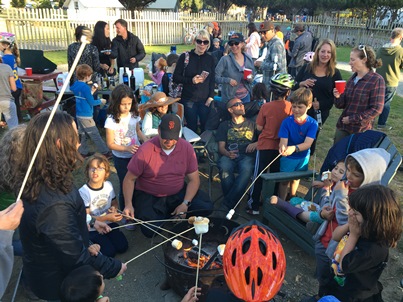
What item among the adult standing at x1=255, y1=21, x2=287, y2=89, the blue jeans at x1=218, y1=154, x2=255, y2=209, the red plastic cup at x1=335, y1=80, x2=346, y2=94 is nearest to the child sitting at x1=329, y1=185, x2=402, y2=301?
the blue jeans at x1=218, y1=154, x2=255, y2=209

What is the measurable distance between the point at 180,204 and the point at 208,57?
3.06 m

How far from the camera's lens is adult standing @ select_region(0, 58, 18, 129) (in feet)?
20.5

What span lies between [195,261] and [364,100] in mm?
3090

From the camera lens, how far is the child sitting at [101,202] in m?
3.80

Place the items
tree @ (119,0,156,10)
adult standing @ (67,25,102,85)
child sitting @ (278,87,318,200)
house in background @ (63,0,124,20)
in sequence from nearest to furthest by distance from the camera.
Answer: child sitting @ (278,87,318,200) < adult standing @ (67,25,102,85) < house in background @ (63,0,124,20) < tree @ (119,0,156,10)

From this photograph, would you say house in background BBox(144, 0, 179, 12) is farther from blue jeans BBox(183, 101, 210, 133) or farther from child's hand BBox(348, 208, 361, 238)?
child's hand BBox(348, 208, 361, 238)

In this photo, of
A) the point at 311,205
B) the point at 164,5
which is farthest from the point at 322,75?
the point at 164,5

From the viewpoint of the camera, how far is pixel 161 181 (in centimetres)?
395

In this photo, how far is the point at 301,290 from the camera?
11.5 ft

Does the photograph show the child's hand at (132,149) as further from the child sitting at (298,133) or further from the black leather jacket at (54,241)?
the black leather jacket at (54,241)

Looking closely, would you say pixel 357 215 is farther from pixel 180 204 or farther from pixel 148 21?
pixel 148 21

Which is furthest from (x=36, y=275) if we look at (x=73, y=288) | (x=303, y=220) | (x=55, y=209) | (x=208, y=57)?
(x=208, y=57)

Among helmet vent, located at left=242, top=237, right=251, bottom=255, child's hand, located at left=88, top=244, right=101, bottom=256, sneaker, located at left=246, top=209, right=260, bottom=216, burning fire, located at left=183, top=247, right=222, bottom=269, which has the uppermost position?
helmet vent, located at left=242, top=237, right=251, bottom=255

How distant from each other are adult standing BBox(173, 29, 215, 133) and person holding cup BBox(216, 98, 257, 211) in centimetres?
122
